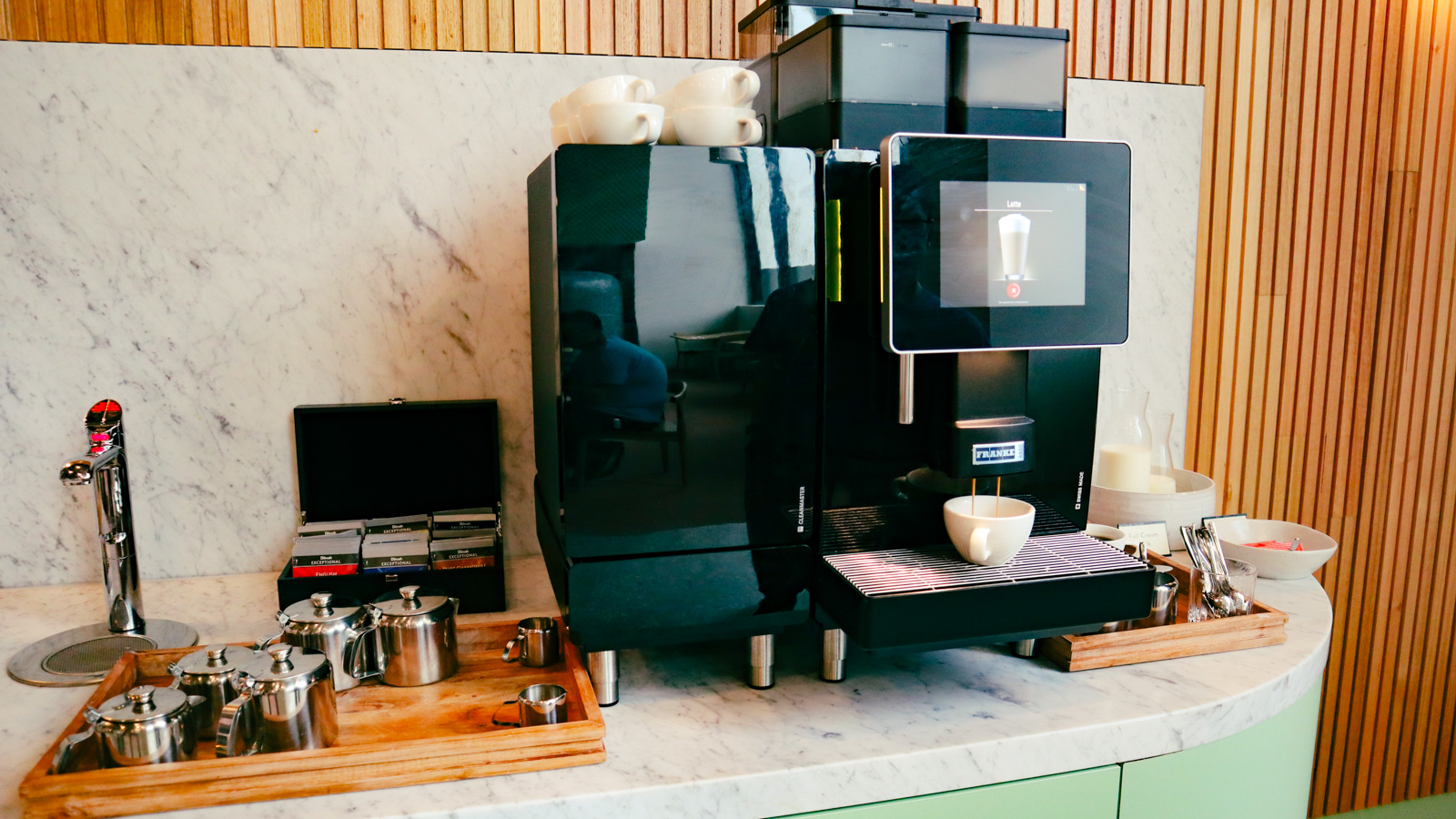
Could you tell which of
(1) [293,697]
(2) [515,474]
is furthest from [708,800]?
(2) [515,474]

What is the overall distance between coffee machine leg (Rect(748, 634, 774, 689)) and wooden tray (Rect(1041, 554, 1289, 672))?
0.40 metres

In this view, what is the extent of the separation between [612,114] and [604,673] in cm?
69

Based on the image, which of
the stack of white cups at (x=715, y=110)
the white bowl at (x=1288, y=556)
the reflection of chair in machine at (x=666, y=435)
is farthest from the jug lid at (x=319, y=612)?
the white bowl at (x=1288, y=556)

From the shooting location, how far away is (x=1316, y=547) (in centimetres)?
175

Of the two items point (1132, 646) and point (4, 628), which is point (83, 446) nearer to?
point (4, 628)

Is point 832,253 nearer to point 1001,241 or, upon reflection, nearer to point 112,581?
point 1001,241

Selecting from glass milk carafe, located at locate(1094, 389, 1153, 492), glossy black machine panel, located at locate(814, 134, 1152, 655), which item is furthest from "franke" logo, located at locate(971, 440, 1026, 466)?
glass milk carafe, located at locate(1094, 389, 1153, 492)

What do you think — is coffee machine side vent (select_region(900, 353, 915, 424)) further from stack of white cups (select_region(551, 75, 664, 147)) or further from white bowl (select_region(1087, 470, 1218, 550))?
white bowl (select_region(1087, 470, 1218, 550))

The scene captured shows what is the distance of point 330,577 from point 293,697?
0.43 meters

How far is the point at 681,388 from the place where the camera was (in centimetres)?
111

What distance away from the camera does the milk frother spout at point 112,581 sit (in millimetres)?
1381

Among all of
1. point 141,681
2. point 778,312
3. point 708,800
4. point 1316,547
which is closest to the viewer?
point 708,800

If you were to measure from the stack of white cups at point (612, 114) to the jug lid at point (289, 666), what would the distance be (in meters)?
0.69

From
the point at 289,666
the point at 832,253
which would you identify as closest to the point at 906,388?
the point at 832,253
